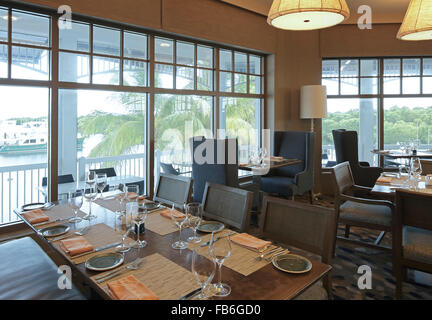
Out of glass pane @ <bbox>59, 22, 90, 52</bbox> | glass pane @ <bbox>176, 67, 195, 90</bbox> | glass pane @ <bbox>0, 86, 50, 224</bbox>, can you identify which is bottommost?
glass pane @ <bbox>0, 86, 50, 224</bbox>

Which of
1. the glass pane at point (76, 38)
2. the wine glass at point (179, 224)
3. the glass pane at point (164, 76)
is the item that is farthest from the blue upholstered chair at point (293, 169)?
the glass pane at point (76, 38)

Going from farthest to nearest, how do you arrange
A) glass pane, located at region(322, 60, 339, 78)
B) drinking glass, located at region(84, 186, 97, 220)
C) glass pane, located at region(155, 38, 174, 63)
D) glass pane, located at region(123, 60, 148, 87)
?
glass pane, located at region(322, 60, 339, 78) < glass pane, located at region(155, 38, 174, 63) < glass pane, located at region(123, 60, 148, 87) < drinking glass, located at region(84, 186, 97, 220)

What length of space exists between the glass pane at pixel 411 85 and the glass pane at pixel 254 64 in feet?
9.12

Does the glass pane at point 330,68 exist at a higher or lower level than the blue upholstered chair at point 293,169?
higher

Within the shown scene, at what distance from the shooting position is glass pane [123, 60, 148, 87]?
3703mm

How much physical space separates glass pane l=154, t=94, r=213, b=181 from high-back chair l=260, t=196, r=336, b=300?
2.49 meters

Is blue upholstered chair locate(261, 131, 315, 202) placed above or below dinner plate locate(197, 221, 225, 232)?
above

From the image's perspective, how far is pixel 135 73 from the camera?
149 inches

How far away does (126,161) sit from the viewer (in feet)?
12.6

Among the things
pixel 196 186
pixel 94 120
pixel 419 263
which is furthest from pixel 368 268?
pixel 94 120

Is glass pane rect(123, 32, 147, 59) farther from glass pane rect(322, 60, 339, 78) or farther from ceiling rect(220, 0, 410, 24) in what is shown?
glass pane rect(322, 60, 339, 78)

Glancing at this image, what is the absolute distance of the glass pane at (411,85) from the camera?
583cm

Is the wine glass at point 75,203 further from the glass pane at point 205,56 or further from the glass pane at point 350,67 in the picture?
the glass pane at point 350,67

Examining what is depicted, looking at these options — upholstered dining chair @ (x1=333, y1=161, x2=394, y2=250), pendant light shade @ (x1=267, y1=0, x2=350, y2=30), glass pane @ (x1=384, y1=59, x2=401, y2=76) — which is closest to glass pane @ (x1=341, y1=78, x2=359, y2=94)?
glass pane @ (x1=384, y1=59, x2=401, y2=76)
